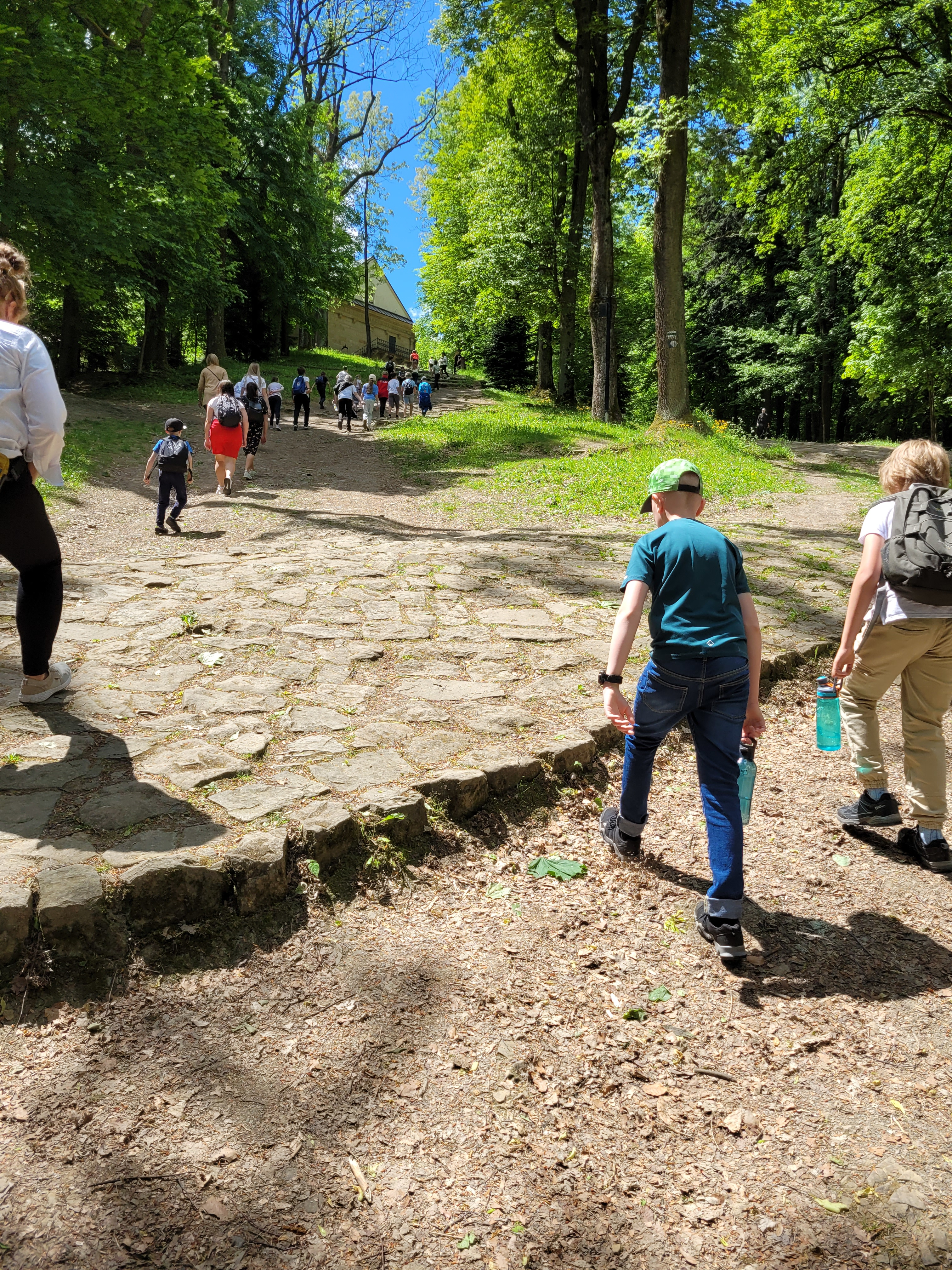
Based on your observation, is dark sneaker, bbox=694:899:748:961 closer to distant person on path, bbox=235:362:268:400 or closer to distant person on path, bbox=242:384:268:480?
distant person on path, bbox=242:384:268:480

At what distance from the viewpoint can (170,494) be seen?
10570 mm

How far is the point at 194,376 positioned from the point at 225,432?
17.4m

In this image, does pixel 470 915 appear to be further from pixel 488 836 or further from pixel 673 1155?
pixel 673 1155

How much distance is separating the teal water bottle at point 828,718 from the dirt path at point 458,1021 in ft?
1.74

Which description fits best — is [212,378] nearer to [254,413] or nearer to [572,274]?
[254,413]

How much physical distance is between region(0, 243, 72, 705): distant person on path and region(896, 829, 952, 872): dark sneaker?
4.35 m

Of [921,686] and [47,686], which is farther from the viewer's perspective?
[47,686]

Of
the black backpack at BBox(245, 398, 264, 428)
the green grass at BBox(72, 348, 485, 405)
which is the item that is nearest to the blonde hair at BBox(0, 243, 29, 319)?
the black backpack at BBox(245, 398, 264, 428)

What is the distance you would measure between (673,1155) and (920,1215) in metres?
0.66

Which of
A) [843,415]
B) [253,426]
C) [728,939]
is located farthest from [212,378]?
[843,415]

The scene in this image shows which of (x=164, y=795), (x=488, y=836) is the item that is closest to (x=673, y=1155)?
(x=488, y=836)

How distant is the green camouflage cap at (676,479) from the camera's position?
11.1 ft

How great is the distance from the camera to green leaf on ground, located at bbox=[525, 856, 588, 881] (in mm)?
3873

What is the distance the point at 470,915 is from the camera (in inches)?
139
